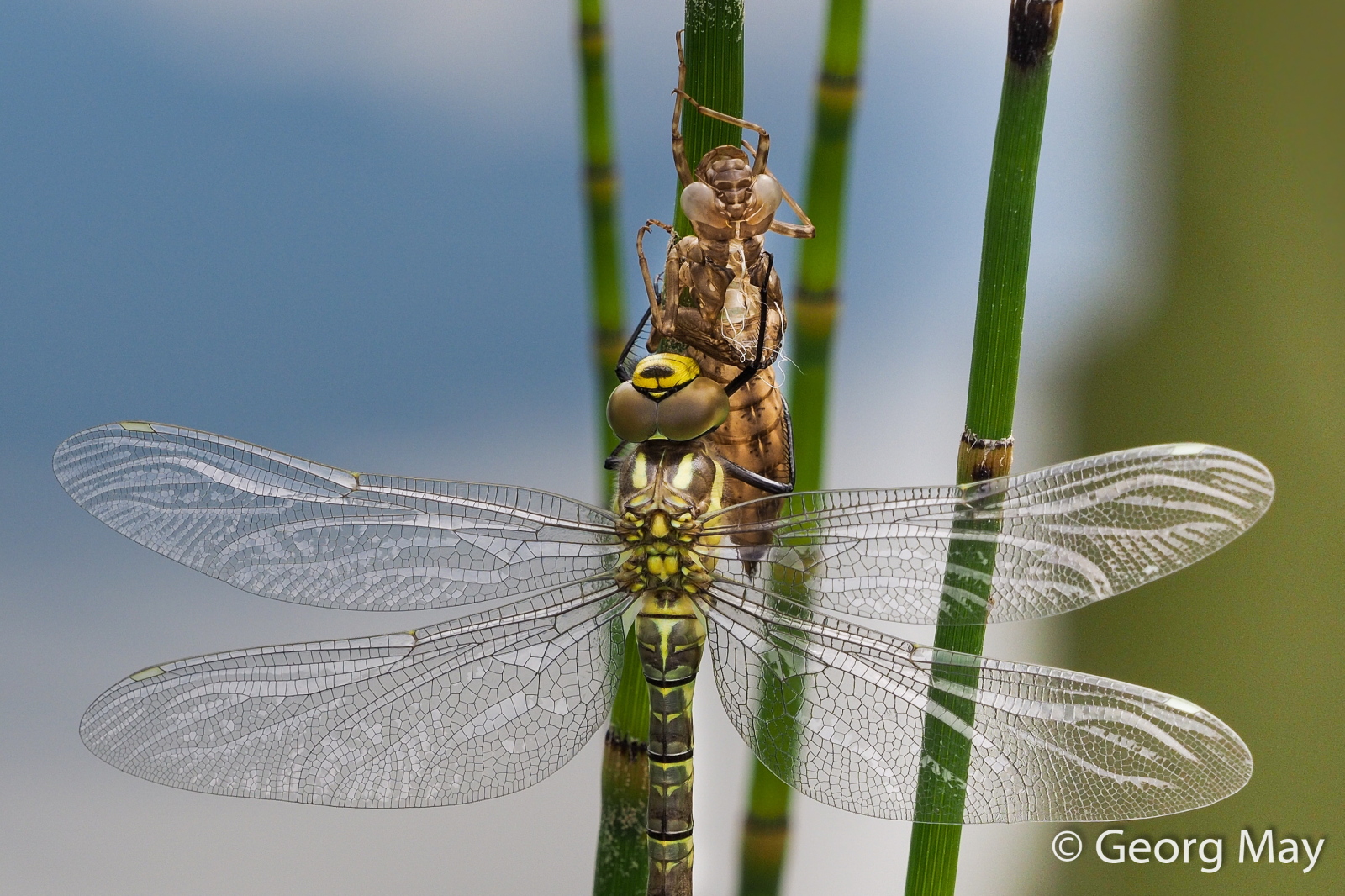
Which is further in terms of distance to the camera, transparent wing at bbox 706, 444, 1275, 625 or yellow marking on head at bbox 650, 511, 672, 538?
yellow marking on head at bbox 650, 511, 672, 538

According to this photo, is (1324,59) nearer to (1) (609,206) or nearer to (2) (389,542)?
(1) (609,206)

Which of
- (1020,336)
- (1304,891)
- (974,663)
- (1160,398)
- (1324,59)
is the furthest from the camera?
(1160,398)

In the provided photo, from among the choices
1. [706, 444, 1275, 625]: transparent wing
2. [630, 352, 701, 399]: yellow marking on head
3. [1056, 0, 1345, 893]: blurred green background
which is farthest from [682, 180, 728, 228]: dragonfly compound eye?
[1056, 0, 1345, 893]: blurred green background

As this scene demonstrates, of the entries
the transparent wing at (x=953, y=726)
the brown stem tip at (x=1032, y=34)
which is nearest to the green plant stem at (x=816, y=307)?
the transparent wing at (x=953, y=726)

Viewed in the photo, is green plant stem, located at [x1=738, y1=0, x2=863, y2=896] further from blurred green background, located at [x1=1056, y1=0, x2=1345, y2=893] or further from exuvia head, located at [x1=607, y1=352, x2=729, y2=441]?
blurred green background, located at [x1=1056, y1=0, x2=1345, y2=893]

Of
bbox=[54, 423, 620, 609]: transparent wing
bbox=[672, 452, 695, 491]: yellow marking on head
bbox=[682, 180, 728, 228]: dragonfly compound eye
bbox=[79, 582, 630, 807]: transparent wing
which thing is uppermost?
bbox=[682, 180, 728, 228]: dragonfly compound eye

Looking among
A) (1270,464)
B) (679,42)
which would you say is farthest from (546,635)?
(1270,464)

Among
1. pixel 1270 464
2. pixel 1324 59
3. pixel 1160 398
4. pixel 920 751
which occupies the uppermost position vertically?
pixel 1324 59

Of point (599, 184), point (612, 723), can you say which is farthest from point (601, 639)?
point (599, 184)
